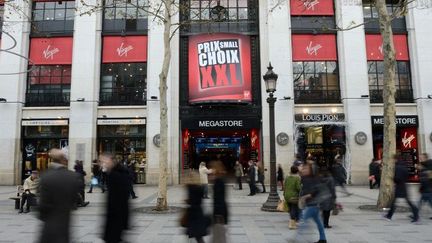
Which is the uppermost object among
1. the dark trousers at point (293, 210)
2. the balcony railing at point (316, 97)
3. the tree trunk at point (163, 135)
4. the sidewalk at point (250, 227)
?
the balcony railing at point (316, 97)

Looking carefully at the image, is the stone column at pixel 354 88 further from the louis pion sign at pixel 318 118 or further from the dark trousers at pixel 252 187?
the dark trousers at pixel 252 187

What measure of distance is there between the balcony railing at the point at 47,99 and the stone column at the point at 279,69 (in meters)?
12.3

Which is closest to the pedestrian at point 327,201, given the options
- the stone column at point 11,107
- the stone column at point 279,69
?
the stone column at point 279,69

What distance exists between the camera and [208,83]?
960 inches

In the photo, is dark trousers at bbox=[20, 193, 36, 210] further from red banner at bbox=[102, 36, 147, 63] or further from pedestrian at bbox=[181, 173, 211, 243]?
red banner at bbox=[102, 36, 147, 63]

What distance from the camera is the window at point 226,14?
A: 2522 cm

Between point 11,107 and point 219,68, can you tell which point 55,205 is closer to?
point 219,68

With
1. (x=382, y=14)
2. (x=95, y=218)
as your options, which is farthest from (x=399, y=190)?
(x=95, y=218)

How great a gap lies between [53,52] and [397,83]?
21581 mm

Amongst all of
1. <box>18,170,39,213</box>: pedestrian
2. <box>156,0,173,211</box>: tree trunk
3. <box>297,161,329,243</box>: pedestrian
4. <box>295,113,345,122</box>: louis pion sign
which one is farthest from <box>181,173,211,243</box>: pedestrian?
<box>295,113,345,122</box>: louis pion sign

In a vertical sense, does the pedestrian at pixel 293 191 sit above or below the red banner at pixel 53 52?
below

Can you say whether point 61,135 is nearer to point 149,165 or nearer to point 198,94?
point 149,165

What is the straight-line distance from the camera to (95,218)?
1212 centimetres

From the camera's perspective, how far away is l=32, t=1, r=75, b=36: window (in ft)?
82.9
